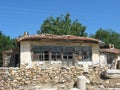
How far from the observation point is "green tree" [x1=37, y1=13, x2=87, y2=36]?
168 ft

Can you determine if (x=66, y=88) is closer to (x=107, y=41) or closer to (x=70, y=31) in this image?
(x=70, y=31)

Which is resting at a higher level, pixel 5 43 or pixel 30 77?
pixel 5 43

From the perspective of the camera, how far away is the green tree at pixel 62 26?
5129 cm

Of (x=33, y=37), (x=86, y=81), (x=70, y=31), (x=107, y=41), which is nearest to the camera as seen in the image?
(x=86, y=81)

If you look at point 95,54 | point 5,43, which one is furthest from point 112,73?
point 5,43

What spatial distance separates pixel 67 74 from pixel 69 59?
388 inches

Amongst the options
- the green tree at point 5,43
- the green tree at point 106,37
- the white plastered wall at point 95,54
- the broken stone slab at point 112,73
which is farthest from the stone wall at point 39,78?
the green tree at point 106,37

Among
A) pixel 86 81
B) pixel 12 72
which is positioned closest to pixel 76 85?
pixel 86 81

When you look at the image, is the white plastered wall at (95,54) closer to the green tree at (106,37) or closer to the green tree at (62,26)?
the green tree at (62,26)

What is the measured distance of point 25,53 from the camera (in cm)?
2981

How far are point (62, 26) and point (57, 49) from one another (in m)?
21.6

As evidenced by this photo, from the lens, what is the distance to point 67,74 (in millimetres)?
21234

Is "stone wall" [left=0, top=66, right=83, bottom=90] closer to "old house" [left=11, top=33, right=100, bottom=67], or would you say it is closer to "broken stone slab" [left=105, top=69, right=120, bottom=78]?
"broken stone slab" [left=105, top=69, right=120, bottom=78]

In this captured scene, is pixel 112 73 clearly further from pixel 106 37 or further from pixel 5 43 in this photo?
pixel 106 37
